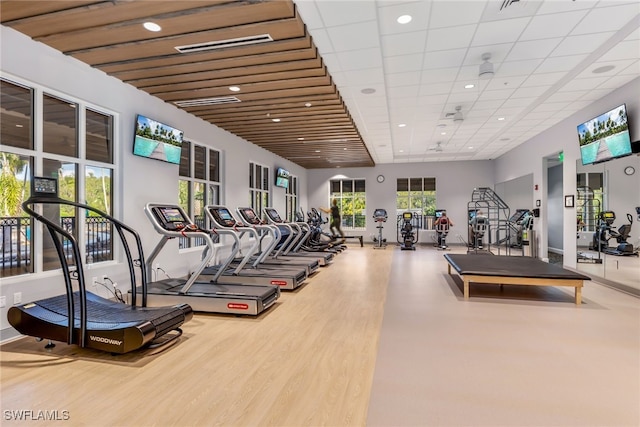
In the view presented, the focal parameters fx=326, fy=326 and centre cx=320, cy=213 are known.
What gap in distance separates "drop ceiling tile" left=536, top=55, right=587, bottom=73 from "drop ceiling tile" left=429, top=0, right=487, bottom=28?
6.27 feet

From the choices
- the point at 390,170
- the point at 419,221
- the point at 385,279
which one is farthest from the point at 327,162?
the point at 385,279

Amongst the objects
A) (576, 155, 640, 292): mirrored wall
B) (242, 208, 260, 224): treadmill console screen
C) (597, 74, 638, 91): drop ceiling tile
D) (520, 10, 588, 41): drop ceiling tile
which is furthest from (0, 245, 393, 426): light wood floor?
(597, 74, 638, 91): drop ceiling tile

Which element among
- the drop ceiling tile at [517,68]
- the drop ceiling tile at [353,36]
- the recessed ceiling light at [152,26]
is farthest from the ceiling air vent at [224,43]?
the drop ceiling tile at [517,68]

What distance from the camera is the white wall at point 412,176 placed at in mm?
13500

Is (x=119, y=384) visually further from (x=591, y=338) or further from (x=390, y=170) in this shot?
(x=390, y=170)

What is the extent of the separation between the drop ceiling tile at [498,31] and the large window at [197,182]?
5521 millimetres

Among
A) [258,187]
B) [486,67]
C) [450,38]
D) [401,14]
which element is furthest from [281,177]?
[401,14]

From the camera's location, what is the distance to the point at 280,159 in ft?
38.1

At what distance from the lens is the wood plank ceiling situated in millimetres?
3250

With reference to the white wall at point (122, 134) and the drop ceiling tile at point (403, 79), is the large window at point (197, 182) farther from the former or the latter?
the drop ceiling tile at point (403, 79)

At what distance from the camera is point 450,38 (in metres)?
4.14

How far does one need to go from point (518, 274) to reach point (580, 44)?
324cm

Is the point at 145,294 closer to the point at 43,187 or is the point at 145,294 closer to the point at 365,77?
the point at 43,187

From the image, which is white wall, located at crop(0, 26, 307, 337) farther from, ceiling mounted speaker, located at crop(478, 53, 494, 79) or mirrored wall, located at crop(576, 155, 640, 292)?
mirrored wall, located at crop(576, 155, 640, 292)
